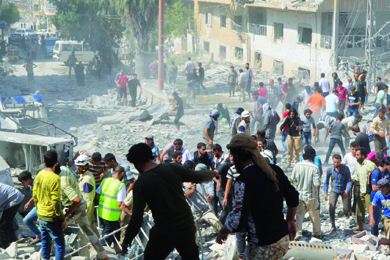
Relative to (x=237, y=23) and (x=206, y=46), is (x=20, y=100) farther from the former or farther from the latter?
(x=206, y=46)

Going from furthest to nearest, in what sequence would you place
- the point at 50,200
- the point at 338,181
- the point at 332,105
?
1. the point at 332,105
2. the point at 338,181
3. the point at 50,200

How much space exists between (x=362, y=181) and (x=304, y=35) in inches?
858

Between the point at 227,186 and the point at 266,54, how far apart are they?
84.0 ft

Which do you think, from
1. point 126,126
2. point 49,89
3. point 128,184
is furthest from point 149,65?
point 128,184

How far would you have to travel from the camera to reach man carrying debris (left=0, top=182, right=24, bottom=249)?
765 cm

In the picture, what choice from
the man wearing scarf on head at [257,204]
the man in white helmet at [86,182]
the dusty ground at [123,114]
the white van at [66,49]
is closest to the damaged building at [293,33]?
the dusty ground at [123,114]

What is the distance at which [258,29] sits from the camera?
34.1m

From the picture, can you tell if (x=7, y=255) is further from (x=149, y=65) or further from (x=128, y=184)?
(x=149, y=65)

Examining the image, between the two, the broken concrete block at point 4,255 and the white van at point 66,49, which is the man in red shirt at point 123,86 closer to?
the white van at point 66,49

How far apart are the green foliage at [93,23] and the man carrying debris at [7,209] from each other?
2630 centimetres

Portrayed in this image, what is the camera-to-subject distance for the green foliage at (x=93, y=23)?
34.5 metres

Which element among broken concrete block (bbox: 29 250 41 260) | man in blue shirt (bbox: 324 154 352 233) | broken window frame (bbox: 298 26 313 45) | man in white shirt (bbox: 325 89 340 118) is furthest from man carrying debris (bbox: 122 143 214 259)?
broken window frame (bbox: 298 26 313 45)

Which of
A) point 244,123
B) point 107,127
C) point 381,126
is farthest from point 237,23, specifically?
point 244,123

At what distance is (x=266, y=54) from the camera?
33156mm
